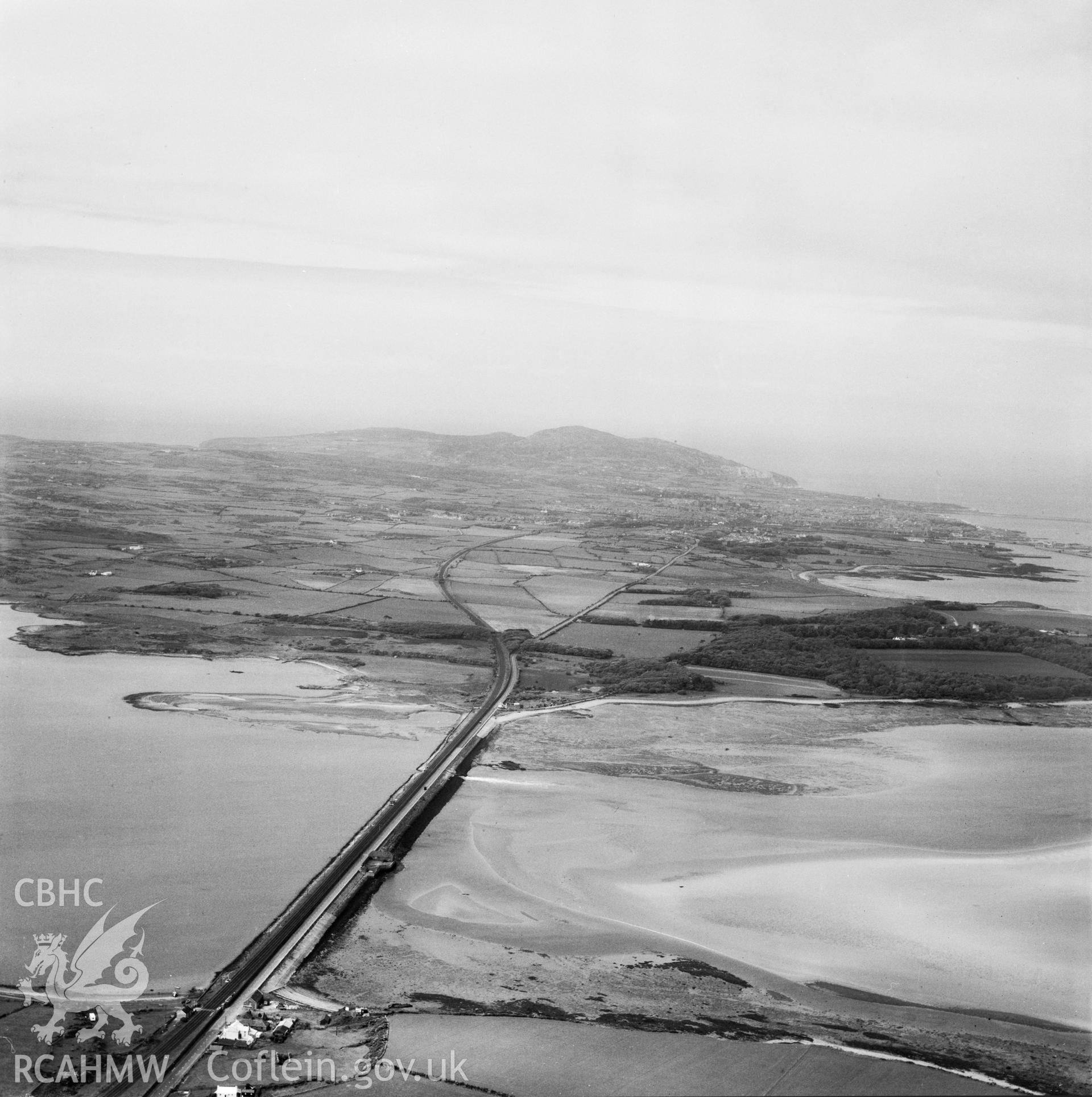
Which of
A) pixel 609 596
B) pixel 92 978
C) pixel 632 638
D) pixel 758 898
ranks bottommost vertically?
pixel 92 978

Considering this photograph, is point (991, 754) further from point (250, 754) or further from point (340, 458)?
point (340, 458)

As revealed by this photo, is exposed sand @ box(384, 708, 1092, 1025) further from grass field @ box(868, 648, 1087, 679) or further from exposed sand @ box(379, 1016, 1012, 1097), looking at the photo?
grass field @ box(868, 648, 1087, 679)

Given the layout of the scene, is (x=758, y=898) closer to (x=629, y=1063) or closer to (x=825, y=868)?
(x=825, y=868)

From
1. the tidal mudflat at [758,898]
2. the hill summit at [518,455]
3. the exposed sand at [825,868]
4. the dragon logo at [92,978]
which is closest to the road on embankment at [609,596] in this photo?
the tidal mudflat at [758,898]

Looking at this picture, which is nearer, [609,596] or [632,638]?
[632,638]

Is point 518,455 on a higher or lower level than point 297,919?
higher

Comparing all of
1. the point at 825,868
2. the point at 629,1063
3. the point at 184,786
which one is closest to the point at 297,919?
the point at 629,1063

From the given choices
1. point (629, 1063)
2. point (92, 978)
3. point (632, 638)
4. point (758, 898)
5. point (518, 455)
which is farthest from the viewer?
point (518, 455)
